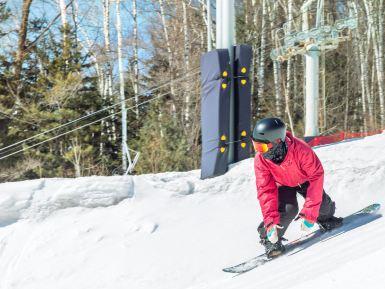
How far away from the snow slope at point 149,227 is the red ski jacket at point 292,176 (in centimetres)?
34

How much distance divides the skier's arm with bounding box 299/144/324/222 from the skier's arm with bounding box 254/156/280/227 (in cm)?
22

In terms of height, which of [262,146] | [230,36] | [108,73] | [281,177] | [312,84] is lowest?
[281,177]

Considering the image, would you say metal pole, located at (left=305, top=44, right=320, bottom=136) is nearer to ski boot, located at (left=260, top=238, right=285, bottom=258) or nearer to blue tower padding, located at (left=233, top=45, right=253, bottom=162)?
blue tower padding, located at (left=233, top=45, right=253, bottom=162)

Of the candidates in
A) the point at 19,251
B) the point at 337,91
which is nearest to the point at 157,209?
the point at 19,251

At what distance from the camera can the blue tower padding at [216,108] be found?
19.5ft

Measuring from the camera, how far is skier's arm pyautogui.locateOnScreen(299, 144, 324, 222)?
3977mm

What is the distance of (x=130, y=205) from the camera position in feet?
17.5

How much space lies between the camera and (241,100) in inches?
244

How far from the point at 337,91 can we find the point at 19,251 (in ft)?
70.9

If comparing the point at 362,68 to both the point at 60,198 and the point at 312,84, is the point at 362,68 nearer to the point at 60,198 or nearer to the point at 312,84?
the point at 312,84

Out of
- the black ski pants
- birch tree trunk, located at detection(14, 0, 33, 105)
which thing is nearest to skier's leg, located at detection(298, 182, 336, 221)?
the black ski pants

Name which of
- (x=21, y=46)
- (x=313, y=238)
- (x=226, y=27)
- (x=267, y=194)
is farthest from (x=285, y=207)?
(x=21, y=46)

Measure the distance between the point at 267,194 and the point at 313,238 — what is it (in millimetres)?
706

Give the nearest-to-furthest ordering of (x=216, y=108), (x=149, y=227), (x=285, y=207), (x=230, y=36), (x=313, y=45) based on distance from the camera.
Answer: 1. (x=285, y=207)
2. (x=149, y=227)
3. (x=216, y=108)
4. (x=230, y=36)
5. (x=313, y=45)
